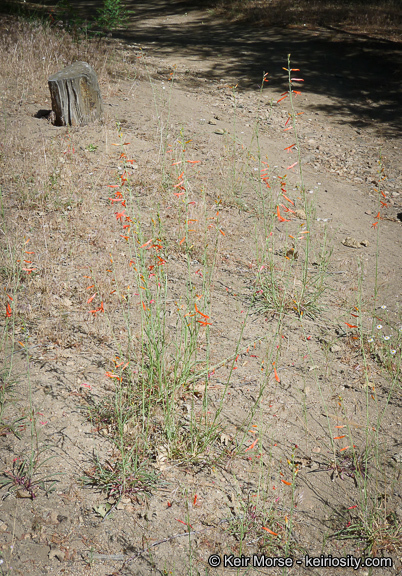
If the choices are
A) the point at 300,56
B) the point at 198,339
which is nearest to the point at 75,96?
the point at 198,339

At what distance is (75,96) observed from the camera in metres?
5.89

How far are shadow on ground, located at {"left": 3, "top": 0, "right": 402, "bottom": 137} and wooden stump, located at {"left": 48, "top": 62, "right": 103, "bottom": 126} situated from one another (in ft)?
12.6

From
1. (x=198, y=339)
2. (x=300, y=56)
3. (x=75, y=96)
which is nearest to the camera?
(x=198, y=339)

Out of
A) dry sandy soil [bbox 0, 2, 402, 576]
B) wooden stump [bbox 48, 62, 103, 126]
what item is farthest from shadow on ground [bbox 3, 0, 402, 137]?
wooden stump [bbox 48, 62, 103, 126]

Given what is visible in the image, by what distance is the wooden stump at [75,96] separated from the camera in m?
5.78

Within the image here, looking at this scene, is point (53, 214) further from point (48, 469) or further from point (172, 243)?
point (48, 469)

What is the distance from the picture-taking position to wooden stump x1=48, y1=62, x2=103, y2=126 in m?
5.78

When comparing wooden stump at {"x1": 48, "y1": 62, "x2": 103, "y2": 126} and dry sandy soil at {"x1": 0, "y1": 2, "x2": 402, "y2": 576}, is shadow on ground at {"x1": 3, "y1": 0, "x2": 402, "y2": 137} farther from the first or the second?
wooden stump at {"x1": 48, "y1": 62, "x2": 103, "y2": 126}

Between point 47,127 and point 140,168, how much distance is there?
1.42m

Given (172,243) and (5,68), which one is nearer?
(172,243)

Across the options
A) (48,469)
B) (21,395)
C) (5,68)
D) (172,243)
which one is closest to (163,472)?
(48,469)

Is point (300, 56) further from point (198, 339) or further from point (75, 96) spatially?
point (198, 339)

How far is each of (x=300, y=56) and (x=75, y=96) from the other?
640 cm

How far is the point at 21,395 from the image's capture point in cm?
284
